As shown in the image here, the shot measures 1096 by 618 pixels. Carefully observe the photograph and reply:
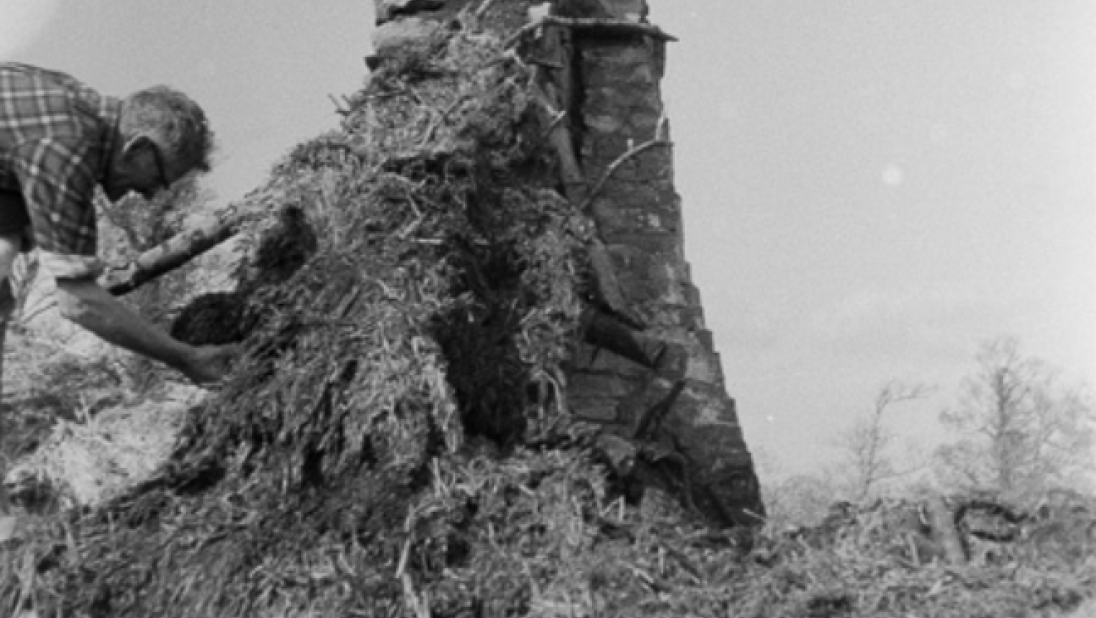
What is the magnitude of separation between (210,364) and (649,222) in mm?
5128

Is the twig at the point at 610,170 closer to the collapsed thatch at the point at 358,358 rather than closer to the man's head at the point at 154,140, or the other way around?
the collapsed thatch at the point at 358,358

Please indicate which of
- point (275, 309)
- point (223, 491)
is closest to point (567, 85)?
point (275, 309)

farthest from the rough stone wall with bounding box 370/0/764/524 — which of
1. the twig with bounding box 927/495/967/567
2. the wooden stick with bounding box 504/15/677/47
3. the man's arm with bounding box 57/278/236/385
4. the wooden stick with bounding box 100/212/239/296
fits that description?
the man's arm with bounding box 57/278/236/385

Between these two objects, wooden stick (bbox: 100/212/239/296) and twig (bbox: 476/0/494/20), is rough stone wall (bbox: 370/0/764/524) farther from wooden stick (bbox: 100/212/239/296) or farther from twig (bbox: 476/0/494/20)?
wooden stick (bbox: 100/212/239/296)

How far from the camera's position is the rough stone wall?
8.15m

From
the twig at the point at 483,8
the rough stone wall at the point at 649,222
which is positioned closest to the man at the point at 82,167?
the twig at the point at 483,8

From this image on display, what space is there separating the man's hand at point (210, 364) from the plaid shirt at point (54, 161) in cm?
44

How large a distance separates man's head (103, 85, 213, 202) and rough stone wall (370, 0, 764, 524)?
14.5 ft

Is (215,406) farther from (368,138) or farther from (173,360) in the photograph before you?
(368,138)

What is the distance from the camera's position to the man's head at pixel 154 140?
3457 millimetres

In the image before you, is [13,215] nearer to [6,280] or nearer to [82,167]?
[6,280]

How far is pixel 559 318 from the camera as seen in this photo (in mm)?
4312

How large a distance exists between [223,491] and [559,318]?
1335 mm

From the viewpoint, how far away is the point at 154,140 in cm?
346
